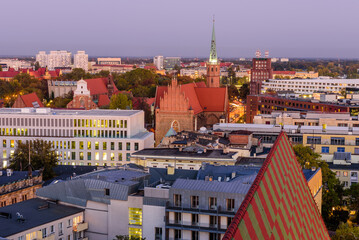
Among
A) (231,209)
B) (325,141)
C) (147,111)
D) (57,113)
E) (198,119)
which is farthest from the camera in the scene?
(147,111)

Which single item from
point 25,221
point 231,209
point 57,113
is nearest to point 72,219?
point 25,221

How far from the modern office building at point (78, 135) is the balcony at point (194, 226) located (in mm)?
44456

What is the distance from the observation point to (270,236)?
13.5 metres

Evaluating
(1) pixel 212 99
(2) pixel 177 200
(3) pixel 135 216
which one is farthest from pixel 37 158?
(1) pixel 212 99

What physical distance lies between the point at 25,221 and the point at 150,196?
29.8 ft

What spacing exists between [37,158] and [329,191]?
115ft

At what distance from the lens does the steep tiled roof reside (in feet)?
40.5

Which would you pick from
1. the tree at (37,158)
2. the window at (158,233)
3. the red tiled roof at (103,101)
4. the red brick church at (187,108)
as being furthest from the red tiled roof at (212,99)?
the window at (158,233)

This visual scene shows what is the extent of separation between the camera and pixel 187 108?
9681 cm

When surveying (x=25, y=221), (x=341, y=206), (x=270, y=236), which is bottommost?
(x=341, y=206)

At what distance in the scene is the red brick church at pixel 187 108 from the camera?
96938mm

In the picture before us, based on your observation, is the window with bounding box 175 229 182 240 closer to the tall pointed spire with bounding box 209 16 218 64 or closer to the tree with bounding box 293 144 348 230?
the tree with bounding box 293 144 348 230

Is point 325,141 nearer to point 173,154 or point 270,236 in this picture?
point 173,154

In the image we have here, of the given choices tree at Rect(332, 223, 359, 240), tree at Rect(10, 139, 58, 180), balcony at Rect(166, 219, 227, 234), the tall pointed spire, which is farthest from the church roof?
balcony at Rect(166, 219, 227, 234)
